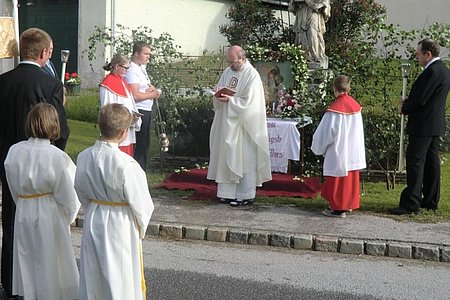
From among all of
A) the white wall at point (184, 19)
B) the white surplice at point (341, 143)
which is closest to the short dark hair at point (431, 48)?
the white surplice at point (341, 143)

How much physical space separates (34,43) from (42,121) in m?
0.80

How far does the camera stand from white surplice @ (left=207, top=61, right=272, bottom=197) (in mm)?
9000

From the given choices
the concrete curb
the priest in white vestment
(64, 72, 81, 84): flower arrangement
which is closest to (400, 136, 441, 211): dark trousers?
the priest in white vestment

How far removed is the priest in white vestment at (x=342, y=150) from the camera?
Result: 8367 millimetres

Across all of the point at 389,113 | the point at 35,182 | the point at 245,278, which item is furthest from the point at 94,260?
the point at 389,113

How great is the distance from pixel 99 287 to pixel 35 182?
0.87 metres

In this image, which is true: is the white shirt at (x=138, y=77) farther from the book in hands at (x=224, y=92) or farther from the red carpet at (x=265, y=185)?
the red carpet at (x=265, y=185)

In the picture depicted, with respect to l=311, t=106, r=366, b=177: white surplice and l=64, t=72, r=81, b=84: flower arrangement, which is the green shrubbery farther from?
l=311, t=106, r=366, b=177: white surplice

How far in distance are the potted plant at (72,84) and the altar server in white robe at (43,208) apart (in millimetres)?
14493

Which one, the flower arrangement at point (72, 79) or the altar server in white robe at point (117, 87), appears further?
the flower arrangement at point (72, 79)

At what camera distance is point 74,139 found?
13.8 meters

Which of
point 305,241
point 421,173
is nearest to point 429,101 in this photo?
point 421,173

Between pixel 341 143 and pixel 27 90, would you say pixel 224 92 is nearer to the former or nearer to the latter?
pixel 341 143

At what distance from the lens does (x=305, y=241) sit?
24.9 feet
